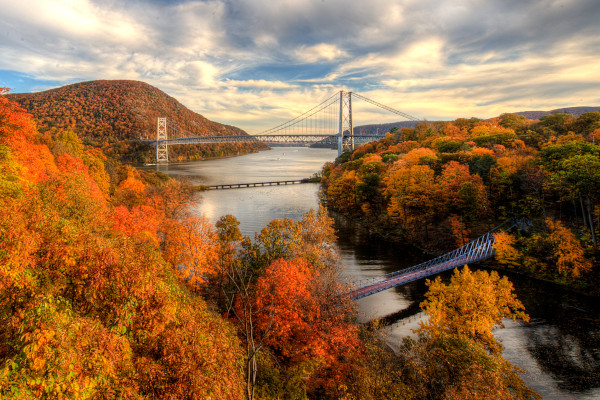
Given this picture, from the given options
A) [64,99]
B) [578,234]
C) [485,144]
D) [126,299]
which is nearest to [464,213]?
[578,234]

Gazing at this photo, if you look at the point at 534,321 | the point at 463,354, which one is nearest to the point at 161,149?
the point at 534,321

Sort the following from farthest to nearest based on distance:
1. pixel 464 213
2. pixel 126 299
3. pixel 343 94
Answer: pixel 343 94 < pixel 464 213 < pixel 126 299

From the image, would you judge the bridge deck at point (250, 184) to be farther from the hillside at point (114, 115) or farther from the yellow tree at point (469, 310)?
the yellow tree at point (469, 310)

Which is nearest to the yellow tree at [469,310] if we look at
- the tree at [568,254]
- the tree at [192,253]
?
the tree at [568,254]

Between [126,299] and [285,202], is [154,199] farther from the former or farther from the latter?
[126,299]

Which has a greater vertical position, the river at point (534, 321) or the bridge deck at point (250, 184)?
the bridge deck at point (250, 184)

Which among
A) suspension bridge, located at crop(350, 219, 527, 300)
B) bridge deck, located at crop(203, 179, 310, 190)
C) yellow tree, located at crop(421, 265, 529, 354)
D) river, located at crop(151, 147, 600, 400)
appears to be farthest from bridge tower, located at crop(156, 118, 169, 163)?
yellow tree, located at crop(421, 265, 529, 354)
